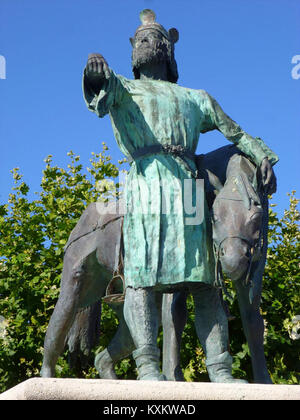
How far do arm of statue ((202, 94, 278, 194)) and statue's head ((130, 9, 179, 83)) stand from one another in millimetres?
395

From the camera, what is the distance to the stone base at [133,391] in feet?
13.8

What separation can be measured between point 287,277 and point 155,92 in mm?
4443

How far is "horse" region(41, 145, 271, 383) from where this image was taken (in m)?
5.18

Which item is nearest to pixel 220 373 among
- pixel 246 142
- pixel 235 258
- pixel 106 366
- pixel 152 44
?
pixel 235 258

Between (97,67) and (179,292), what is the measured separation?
1.63m

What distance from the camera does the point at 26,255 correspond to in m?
9.32

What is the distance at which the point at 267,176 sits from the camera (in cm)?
543

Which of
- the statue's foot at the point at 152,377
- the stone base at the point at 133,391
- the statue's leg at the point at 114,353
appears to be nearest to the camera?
the stone base at the point at 133,391

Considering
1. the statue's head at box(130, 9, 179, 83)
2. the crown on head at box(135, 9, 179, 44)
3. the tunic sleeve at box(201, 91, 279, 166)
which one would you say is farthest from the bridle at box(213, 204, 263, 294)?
the crown on head at box(135, 9, 179, 44)

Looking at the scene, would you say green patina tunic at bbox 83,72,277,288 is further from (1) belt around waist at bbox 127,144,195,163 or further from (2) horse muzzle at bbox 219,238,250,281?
(2) horse muzzle at bbox 219,238,250,281

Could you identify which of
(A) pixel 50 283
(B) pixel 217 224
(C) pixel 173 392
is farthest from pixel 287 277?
(C) pixel 173 392

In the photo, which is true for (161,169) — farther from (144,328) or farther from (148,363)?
(148,363)

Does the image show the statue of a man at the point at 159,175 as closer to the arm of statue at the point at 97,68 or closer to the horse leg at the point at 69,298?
the arm of statue at the point at 97,68

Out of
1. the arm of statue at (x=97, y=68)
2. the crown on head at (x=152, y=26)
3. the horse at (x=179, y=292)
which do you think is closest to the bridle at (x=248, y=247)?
the horse at (x=179, y=292)
